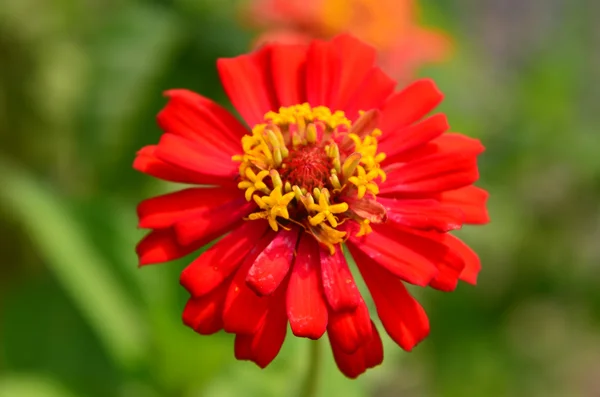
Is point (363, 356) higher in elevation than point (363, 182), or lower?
lower

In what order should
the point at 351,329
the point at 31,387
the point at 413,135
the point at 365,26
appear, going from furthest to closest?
the point at 365,26, the point at 31,387, the point at 413,135, the point at 351,329

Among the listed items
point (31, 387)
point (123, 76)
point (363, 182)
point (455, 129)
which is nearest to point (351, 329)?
point (363, 182)

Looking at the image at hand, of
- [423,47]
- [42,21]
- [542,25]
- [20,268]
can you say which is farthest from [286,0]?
[542,25]

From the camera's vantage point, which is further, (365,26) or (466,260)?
(365,26)

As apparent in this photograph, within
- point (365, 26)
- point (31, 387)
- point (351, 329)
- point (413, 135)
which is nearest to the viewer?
point (351, 329)

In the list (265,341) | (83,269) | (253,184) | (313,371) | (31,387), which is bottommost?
(31,387)

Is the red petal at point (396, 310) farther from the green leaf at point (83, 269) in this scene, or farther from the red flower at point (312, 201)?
the green leaf at point (83, 269)

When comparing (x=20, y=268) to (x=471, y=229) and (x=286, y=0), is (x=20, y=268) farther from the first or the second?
(x=471, y=229)

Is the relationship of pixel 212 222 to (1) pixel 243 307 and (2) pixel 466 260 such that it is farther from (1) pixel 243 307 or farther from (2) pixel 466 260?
→ (2) pixel 466 260
